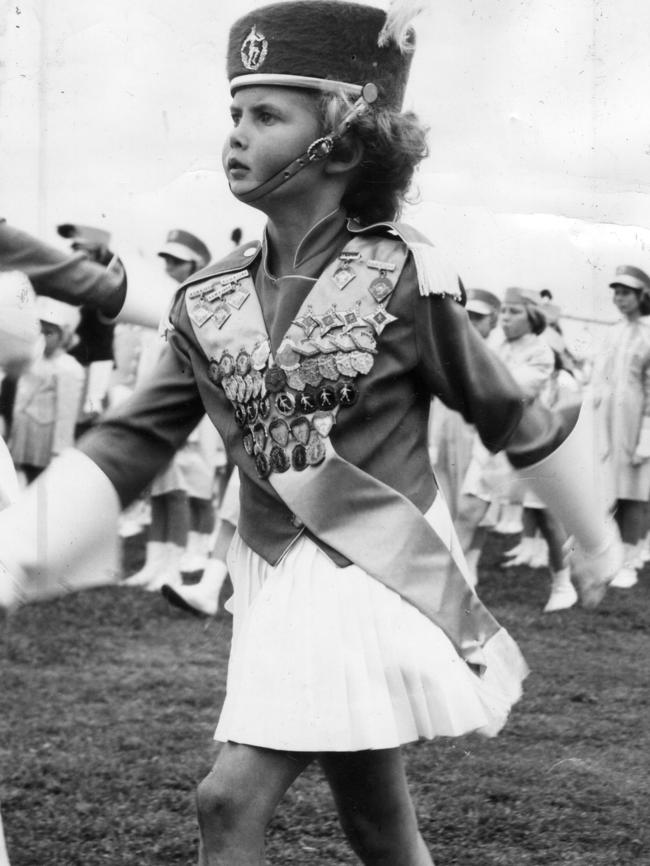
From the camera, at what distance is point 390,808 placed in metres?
2.87

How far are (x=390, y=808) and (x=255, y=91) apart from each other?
4.82 feet

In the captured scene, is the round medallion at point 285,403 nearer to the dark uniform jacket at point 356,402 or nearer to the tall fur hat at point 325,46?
the dark uniform jacket at point 356,402

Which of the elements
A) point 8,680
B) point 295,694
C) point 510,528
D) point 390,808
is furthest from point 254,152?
point 510,528

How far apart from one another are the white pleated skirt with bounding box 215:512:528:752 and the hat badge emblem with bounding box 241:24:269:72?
977mm

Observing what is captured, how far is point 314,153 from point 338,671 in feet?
3.39

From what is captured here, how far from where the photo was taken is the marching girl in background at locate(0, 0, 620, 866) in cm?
267

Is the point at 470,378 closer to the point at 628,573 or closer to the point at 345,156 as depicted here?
the point at 345,156

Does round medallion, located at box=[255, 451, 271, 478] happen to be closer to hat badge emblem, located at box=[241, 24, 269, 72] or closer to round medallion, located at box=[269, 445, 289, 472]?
round medallion, located at box=[269, 445, 289, 472]

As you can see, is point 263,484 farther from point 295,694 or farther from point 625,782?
point 625,782

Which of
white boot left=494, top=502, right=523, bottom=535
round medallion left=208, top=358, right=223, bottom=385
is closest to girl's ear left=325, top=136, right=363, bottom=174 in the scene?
round medallion left=208, top=358, right=223, bottom=385

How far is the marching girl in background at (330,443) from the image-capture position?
2.67 m

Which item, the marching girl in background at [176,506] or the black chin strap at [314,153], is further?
the marching girl in background at [176,506]

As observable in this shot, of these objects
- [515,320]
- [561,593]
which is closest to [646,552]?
[561,593]

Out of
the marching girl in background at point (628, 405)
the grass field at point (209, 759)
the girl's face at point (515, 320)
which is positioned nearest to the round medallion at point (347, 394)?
the grass field at point (209, 759)
